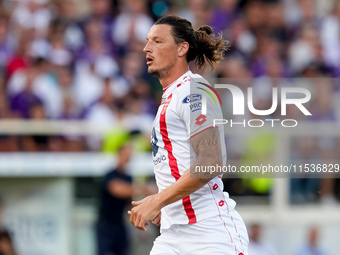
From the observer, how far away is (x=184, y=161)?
4242 millimetres

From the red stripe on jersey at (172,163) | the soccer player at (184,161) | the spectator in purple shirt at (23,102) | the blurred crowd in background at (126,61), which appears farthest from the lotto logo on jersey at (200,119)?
the spectator in purple shirt at (23,102)

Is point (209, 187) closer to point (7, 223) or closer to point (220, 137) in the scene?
point (220, 137)

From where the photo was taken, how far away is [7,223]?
9500 mm

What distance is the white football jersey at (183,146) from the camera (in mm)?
4164

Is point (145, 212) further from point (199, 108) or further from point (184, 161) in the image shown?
point (199, 108)

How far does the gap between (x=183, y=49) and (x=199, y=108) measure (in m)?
0.63

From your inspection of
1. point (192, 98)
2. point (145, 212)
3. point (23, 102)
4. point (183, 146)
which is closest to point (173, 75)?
point (192, 98)

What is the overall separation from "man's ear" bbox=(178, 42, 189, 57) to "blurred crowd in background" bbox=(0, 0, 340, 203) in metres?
4.39

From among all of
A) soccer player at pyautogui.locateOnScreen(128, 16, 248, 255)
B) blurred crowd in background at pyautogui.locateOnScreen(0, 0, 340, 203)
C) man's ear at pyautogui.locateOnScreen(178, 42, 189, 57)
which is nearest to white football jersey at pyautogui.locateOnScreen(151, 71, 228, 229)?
soccer player at pyautogui.locateOnScreen(128, 16, 248, 255)

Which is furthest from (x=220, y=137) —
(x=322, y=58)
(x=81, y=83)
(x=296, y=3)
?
(x=296, y=3)

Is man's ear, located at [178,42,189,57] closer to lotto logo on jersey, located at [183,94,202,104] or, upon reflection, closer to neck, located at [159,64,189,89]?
neck, located at [159,64,189,89]

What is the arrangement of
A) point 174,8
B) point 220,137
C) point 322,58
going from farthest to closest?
1. point 174,8
2. point 322,58
3. point 220,137

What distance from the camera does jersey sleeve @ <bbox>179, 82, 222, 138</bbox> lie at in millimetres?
4062

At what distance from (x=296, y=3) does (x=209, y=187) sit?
802 cm
